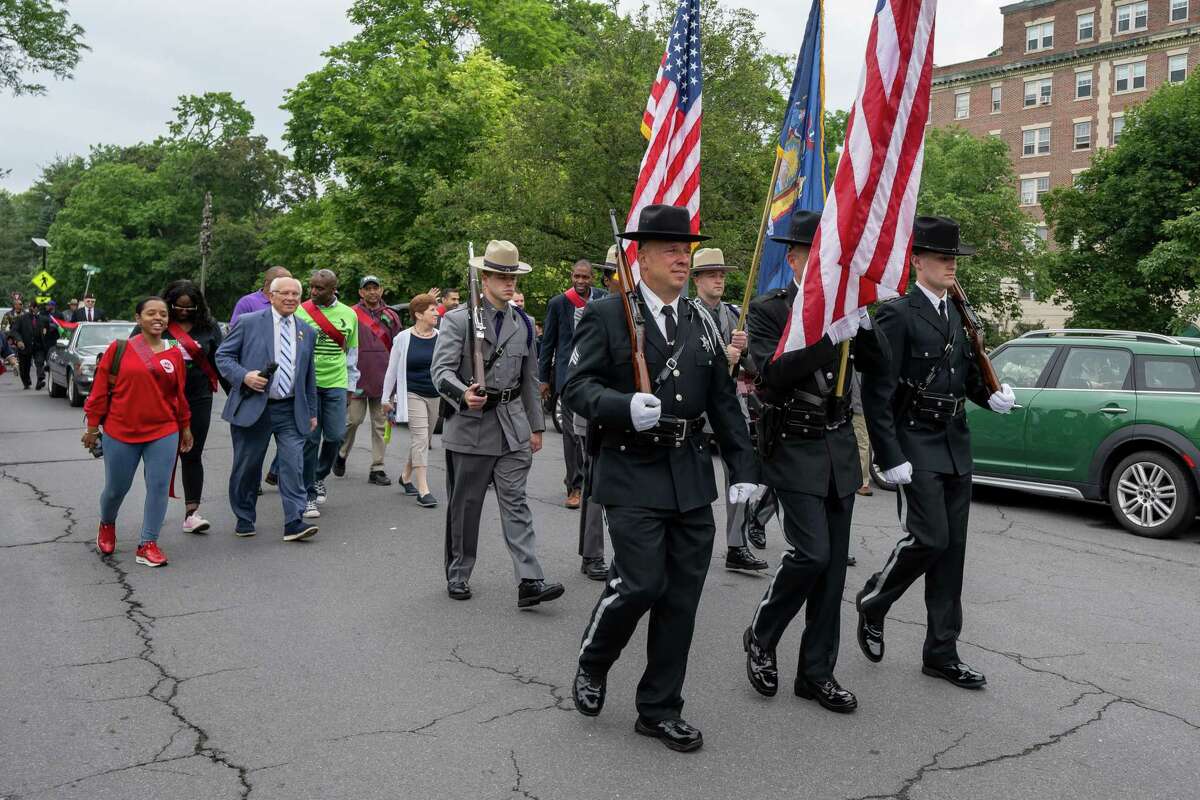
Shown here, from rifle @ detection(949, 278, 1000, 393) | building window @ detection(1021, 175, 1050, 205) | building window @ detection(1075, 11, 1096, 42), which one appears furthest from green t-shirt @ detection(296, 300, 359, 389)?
building window @ detection(1075, 11, 1096, 42)

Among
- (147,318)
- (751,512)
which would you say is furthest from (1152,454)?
(147,318)

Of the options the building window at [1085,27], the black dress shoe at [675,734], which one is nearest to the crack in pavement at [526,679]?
the black dress shoe at [675,734]

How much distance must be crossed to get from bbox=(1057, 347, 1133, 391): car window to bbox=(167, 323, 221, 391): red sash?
7482 mm

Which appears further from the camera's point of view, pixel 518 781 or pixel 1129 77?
pixel 1129 77

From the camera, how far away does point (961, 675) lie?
16.3 feet

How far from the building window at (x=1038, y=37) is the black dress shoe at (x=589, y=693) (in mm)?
66766

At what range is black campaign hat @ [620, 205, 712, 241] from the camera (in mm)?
4215

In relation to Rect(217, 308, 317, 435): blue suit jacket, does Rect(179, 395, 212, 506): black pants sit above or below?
below

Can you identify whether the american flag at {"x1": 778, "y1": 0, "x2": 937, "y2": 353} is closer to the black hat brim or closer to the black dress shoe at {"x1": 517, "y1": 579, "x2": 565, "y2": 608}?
the black hat brim

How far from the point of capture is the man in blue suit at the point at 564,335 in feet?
28.1

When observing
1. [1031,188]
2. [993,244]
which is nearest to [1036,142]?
[1031,188]

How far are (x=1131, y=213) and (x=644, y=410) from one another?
100 feet

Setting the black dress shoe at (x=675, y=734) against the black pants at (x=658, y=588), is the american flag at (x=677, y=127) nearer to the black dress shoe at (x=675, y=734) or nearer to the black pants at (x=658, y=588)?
the black pants at (x=658, y=588)

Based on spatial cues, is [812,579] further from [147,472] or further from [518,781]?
[147,472]
